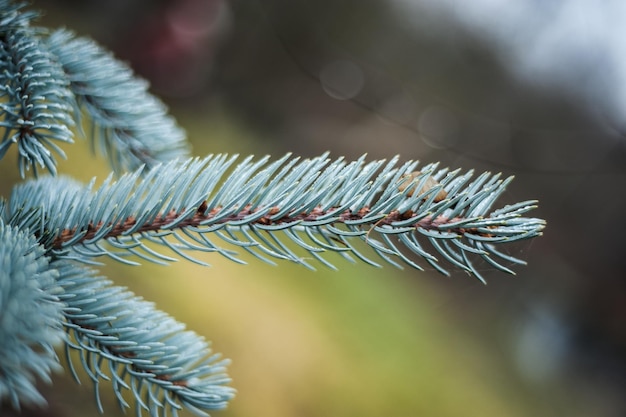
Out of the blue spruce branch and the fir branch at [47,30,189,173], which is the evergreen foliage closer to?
the blue spruce branch

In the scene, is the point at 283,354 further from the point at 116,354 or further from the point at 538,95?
the point at 538,95

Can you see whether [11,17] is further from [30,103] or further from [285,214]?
[285,214]

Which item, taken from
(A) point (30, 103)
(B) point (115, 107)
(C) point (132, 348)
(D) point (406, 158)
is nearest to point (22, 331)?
(C) point (132, 348)

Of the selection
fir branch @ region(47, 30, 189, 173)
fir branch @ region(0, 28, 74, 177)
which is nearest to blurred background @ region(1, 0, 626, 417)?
fir branch @ region(47, 30, 189, 173)

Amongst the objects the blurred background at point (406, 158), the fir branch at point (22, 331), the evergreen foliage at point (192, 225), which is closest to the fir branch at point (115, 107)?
the evergreen foliage at point (192, 225)

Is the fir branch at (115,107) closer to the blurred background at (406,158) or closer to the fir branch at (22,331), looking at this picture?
the fir branch at (22,331)
